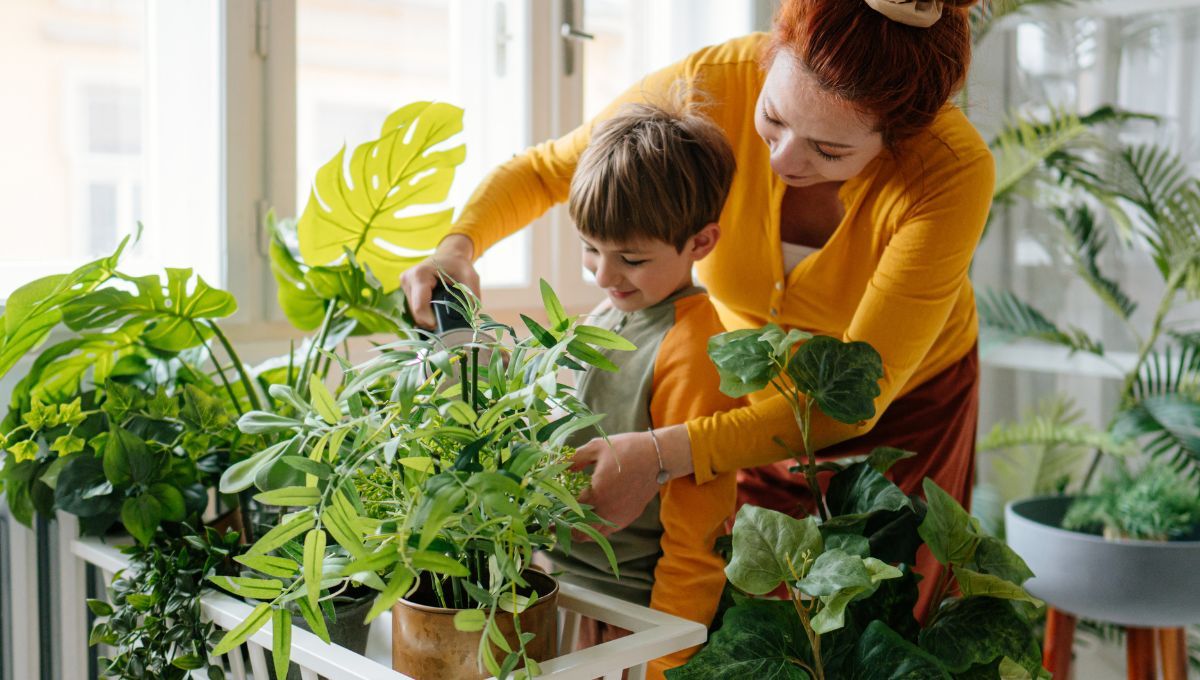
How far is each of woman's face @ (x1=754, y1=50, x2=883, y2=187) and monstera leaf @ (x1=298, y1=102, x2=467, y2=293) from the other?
0.40m

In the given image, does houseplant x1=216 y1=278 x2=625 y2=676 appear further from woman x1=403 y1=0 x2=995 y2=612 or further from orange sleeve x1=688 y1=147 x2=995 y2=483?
orange sleeve x1=688 y1=147 x2=995 y2=483

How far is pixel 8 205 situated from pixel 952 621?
146 cm

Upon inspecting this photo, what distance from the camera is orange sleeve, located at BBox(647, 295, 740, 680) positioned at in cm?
108

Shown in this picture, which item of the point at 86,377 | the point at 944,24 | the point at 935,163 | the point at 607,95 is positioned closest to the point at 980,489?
the point at 607,95

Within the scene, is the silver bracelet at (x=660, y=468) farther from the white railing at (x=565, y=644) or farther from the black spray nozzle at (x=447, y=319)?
the black spray nozzle at (x=447, y=319)

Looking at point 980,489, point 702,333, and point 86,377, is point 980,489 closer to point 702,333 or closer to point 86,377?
point 702,333

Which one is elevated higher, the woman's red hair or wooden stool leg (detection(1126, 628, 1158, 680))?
the woman's red hair

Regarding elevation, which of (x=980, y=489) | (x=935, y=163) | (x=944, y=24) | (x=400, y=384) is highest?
(x=944, y=24)

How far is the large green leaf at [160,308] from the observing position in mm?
1138

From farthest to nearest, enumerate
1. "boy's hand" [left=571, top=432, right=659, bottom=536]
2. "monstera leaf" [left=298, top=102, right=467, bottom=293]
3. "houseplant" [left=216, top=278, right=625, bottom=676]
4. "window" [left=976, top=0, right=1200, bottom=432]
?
1. "window" [left=976, top=0, right=1200, bottom=432]
2. "monstera leaf" [left=298, top=102, right=467, bottom=293]
3. "boy's hand" [left=571, top=432, right=659, bottom=536]
4. "houseplant" [left=216, top=278, right=625, bottom=676]

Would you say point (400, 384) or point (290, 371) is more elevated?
point (400, 384)

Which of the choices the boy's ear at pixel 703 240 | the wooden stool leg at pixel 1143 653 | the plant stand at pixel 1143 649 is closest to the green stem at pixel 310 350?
the boy's ear at pixel 703 240

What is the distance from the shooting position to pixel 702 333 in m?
1.13

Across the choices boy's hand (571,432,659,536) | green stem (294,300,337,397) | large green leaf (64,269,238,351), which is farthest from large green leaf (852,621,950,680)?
large green leaf (64,269,238,351)
